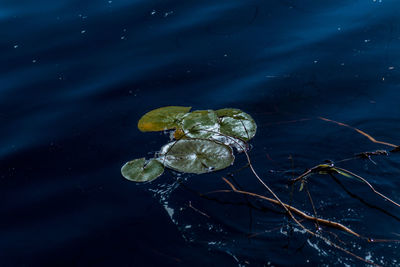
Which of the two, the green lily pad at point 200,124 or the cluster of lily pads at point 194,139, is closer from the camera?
the cluster of lily pads at point 194,139

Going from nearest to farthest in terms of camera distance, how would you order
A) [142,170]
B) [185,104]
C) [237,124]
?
1. [142,170]
2. [237,124]
3. [185,104]

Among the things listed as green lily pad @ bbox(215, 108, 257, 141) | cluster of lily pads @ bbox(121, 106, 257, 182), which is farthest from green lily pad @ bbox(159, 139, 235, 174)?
green lily pad @ bbox(215, 108, 257, 141)

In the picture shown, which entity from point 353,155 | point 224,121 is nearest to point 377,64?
point 353,155

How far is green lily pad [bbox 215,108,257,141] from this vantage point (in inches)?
84.6

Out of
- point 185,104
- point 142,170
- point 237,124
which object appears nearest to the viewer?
point 142,170

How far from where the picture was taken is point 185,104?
8.03 ft

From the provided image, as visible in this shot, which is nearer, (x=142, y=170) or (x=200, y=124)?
(x=142, y=170)

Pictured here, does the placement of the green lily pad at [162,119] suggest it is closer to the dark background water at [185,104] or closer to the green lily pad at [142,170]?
the dark background water at [185,104]

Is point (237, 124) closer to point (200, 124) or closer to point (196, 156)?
point (200, 124)

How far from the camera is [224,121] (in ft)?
7.27

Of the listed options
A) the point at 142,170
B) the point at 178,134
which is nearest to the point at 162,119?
the point at 178,134

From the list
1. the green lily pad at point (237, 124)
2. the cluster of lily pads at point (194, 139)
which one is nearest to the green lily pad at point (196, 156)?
the cluster of lily pads at point (194, 139)

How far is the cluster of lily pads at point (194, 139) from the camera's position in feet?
6.64

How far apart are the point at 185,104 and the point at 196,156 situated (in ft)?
1.56
